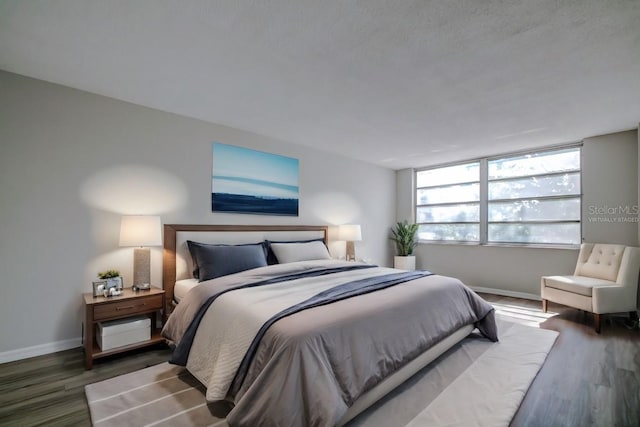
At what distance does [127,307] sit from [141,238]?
2.01 ft

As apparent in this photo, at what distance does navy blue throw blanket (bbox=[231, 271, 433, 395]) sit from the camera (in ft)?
5.79

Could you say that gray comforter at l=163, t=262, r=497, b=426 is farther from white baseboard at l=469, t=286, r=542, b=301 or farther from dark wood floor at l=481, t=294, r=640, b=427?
white baseboard at l=469, t=286, r=542, b=301

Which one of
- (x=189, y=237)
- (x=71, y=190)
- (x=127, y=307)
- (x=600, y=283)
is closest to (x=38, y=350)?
(x=127, y=307)

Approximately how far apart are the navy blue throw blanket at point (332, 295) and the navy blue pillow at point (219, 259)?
123cm

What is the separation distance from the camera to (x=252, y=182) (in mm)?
4062

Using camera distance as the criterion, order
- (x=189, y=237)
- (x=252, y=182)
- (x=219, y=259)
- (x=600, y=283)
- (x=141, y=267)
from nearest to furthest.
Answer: (x=141, y=267), (x=219, y=259), (x=189, y=237), (x=600, y=283), (x=252, y=182)

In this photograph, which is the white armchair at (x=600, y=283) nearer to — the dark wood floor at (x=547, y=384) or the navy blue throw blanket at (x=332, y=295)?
the dark wood floor at (x=547, y=384)

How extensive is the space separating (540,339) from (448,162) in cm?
346

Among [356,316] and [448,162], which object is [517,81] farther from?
[448,162]

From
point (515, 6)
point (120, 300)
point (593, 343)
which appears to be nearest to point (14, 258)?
point (120, 300)

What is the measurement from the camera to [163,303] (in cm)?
286

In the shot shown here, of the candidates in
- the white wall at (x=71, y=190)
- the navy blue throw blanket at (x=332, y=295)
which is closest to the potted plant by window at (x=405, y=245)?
the navy blue throw blanket at (x=332, y=295)

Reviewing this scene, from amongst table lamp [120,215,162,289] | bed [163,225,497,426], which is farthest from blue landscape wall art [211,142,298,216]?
table lamp [120,215,162,289]

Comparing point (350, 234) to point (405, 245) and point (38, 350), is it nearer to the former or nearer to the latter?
point (405, 245)
